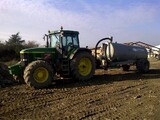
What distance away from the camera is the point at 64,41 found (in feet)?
45.4

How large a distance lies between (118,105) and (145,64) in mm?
9460

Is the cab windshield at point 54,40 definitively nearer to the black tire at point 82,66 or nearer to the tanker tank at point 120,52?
the black tire at point 82,66

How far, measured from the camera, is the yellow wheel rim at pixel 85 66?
14.0m

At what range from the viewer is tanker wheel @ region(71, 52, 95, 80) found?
44.4 ft

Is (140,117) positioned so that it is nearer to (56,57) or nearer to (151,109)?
(151,109)

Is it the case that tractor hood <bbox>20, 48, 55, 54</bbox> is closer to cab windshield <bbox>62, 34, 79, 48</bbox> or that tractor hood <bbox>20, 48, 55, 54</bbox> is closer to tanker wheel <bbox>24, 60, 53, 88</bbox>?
cab windshield <bbox>62, 34, 79, 48</bbox>

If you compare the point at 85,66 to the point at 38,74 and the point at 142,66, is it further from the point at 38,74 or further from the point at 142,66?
the point at 142,66

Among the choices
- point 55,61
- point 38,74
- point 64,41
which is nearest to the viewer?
point 38,74

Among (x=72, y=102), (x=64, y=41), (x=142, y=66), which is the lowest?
(x=72, y=102)

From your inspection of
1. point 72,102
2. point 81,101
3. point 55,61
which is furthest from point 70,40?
point 72,102

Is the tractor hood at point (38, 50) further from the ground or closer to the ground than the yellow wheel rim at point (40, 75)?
further from the ground

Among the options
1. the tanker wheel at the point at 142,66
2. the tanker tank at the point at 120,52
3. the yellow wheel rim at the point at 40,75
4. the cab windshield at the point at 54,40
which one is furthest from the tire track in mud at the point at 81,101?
the tanker wheel at the point at 142,66

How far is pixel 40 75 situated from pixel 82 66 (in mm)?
2441

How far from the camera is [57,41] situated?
1391cm
